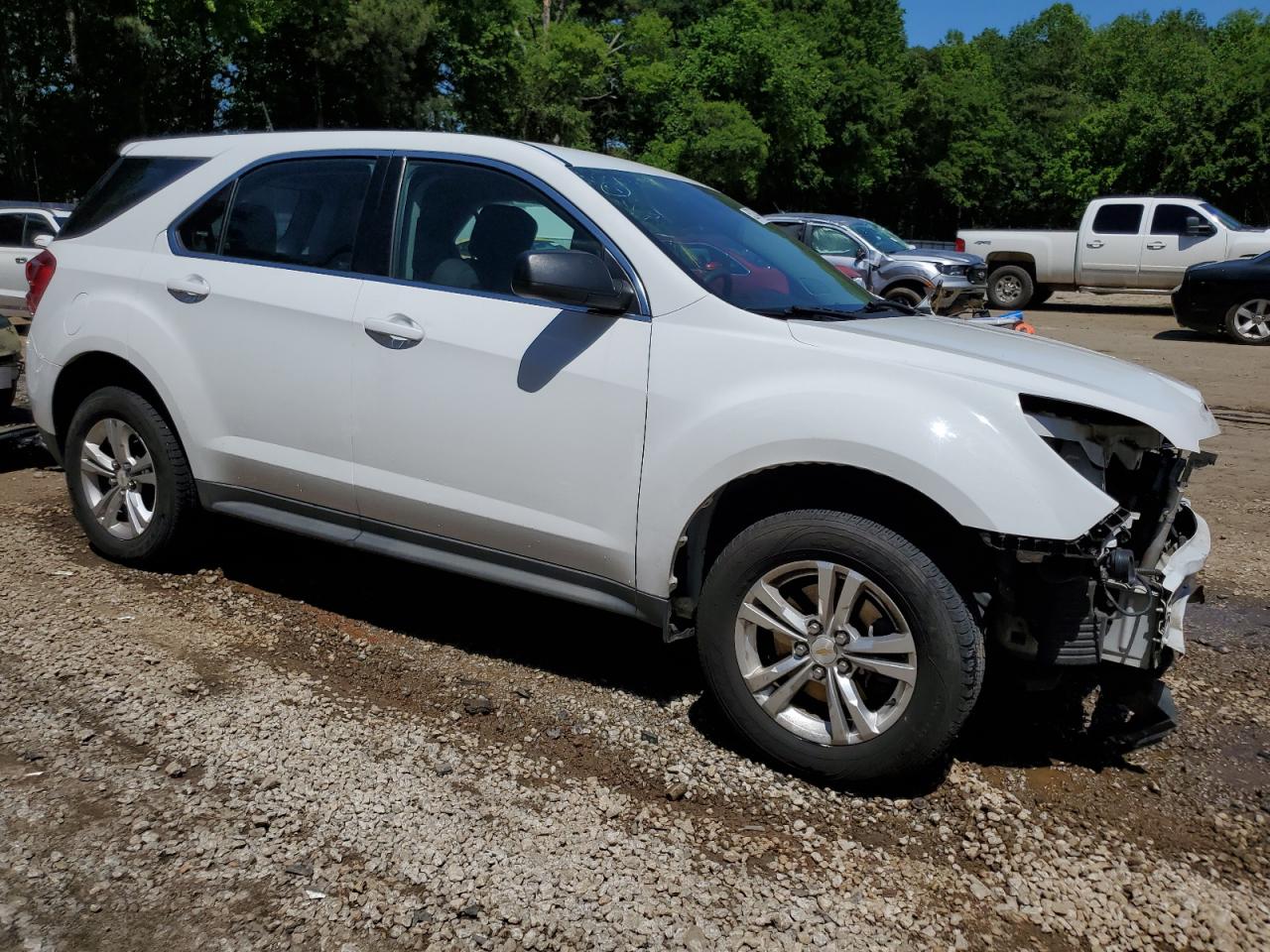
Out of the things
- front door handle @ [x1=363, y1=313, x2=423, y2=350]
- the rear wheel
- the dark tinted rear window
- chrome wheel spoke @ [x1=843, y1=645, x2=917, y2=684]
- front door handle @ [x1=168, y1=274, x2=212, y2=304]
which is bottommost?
chrome wheel spoke @ [x1=843, y1=645, x2=917, y2=684]

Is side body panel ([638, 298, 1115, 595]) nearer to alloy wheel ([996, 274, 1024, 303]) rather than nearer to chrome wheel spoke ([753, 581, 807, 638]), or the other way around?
chrome wheel spoke ([753, 581, 807, 638])

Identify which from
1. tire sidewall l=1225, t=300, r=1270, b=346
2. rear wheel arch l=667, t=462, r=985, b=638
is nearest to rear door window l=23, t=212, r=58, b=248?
rear wheel arch l=667, t=462, r=985, b=638

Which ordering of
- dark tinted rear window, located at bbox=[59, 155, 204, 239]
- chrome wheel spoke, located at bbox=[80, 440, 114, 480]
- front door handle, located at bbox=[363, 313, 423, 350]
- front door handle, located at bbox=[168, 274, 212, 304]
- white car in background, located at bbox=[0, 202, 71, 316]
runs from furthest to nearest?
white car in background, located at bbox=[0, 202, 71, 316]
chrome wheel spoke, located at bbox=[80, 440, 114, 480]
dark tinted rear window, located at bbox=[59, 155, 204, 239]
front door handle, located at bbox=[168, 274, 212, 304]
front door handle, located at bbox=[363, 313, 423, 350]

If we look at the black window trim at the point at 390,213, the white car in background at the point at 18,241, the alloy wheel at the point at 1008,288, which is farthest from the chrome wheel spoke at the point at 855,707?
the alloy wheel at the point at 1008,288

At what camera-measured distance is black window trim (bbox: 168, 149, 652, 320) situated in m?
3.68

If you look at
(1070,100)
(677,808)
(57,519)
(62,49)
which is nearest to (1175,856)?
(677,808)

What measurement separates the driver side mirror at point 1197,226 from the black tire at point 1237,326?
447 cm

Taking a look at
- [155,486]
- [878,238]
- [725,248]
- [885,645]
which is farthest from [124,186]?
[878,238]

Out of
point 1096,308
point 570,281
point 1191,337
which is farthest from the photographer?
point 1096,308

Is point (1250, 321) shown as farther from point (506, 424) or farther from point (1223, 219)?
point (506, 424)

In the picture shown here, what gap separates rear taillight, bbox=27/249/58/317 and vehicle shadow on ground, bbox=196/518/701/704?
1.29 metres

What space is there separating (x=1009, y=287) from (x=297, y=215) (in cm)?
1836

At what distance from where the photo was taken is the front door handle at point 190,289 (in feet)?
14.6

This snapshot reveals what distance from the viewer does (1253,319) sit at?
1522 centimetres
